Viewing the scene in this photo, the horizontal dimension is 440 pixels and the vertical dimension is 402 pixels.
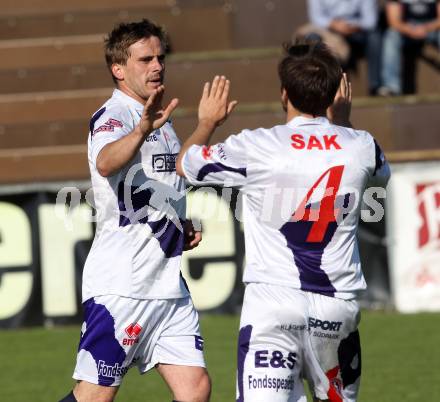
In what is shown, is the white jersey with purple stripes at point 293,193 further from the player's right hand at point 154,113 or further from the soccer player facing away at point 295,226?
the player's right hand at point 154,113

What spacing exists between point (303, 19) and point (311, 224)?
378 inches

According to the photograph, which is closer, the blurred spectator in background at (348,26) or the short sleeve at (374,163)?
the short sleeve at (374,163)

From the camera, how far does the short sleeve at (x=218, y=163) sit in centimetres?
474

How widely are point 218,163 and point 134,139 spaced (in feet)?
1.55

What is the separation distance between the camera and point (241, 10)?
13984 mm

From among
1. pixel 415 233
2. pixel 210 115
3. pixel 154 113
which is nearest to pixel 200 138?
pixel 210 115

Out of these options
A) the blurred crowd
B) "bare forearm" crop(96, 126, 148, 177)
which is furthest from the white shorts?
the blurred crowd

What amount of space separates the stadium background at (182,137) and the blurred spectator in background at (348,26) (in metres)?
0.43

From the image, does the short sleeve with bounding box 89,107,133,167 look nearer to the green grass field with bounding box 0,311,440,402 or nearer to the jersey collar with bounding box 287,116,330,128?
the jersey collar with bounding box 287,116,330,128

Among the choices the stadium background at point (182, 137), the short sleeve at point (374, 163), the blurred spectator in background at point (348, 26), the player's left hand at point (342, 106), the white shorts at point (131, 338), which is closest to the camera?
the short sleeve at point (374, 163)

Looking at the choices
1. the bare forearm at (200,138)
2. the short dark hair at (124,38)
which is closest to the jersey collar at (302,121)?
the bare forearm at (200,138)

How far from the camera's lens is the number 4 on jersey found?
475 cm

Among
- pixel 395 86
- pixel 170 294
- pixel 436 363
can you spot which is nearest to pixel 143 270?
pixel 170 294

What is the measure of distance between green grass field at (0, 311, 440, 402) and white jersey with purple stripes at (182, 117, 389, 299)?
2.92 meters
